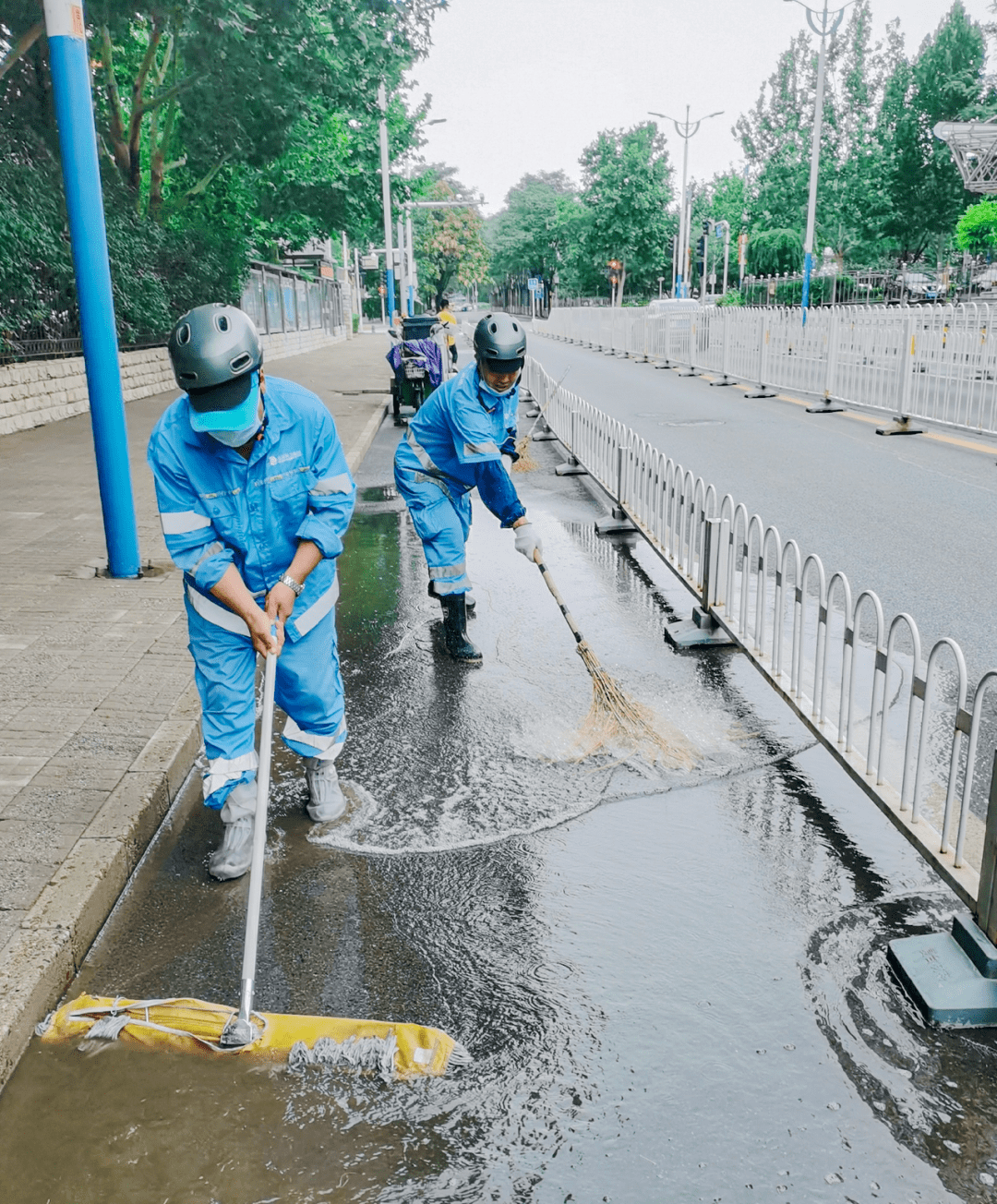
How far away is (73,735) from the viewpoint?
4.48 m

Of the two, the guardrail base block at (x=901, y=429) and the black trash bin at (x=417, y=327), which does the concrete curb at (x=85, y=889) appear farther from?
the black trash bin at (x=417, y=327)

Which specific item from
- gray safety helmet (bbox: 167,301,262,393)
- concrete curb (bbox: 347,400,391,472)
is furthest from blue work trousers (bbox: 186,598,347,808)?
concrete curb (bbox: 347,400,391,472)

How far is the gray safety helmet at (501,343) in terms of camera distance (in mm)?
5430

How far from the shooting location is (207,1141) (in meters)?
2.44

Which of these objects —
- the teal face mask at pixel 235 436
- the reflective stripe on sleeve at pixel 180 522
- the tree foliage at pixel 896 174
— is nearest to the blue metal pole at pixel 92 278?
the reflective stripe on sleeve at pixel 180 522

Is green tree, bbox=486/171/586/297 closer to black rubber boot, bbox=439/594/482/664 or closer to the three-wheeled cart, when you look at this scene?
the three-wheeled cart

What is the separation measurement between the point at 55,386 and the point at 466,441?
12.5 meters

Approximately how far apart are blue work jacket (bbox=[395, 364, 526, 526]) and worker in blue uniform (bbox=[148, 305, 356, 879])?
1.88 m

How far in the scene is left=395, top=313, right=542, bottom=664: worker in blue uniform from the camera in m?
5.53

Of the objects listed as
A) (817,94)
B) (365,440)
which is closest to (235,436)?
(365,440)

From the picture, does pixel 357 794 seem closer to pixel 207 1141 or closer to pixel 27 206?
pixel 207 1141

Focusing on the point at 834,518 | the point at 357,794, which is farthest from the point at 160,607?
the point at 834,518

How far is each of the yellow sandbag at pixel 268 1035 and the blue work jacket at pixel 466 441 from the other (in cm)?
330

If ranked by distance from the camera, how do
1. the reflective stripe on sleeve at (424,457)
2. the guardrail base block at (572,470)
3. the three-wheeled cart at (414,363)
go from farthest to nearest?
the three-wheeled cart at (414,363) < the guardrail base block at (572,470) < the reflective stripe on sleeve at (424,457)
